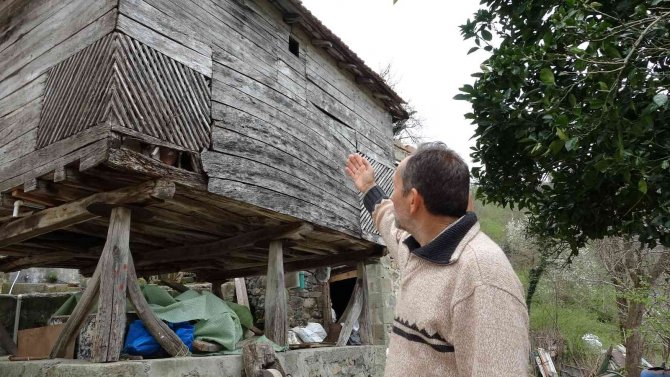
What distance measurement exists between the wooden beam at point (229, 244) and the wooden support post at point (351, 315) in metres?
1.95

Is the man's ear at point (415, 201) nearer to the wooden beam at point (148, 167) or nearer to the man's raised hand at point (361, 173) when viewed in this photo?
the man's raised hand at point (361, 173)

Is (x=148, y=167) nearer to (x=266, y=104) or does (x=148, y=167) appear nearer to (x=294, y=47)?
(x=266, y=104)

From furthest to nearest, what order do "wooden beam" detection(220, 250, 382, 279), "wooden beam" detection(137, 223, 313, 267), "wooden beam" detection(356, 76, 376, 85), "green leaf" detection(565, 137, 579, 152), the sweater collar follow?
"wooden beam" detection(356, 76, 376, 85), "wooden beam" detection(220, 250, 382, 279), "wooden beam" detection(137, 223, 313, 267), "green leaf" detection(565, 137, 579, 152), the sweater collar

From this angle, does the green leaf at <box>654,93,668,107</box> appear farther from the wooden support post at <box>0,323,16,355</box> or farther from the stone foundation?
the wooden support post at <box>0,323,16,355</box>

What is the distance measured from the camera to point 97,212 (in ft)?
14.7

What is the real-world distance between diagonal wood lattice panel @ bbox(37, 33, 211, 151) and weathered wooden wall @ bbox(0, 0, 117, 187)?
5.8 inches

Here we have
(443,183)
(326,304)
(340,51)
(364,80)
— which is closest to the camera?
(443,183)

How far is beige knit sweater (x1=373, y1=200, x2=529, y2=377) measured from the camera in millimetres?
1199

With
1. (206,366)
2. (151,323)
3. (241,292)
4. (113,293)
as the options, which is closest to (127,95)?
(113,293)

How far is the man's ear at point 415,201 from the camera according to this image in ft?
5.16

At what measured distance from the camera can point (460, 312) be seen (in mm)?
1279

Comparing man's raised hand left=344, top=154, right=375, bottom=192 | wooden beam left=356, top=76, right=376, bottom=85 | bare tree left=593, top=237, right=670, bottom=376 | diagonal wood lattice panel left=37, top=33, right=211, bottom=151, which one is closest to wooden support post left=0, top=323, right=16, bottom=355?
diagonal wood lattice panel left=37, top=33, right=211, bottom=151

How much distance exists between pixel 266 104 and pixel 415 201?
4332 millimetres

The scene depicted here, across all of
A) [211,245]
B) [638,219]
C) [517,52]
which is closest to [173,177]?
[211,245]
